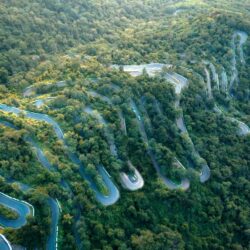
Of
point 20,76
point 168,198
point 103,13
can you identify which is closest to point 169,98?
point 168,198

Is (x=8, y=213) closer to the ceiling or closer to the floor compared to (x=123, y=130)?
closer to the ceiling

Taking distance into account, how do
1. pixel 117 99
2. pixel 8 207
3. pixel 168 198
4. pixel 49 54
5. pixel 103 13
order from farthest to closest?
pixel 103 13, pixel 49 54, pixel 117 99, pixel 168 198, pixel 8 207

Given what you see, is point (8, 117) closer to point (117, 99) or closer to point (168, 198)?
point (117, 99)

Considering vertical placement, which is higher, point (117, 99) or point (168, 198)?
point (117, 99)

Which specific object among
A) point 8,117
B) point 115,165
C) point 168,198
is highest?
point 8,117

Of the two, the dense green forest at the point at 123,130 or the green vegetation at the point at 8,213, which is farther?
the dense green forest at the point at 123,130

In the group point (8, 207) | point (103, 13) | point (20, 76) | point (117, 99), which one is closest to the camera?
point (8, 207)

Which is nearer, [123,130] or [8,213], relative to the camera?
[8,213]

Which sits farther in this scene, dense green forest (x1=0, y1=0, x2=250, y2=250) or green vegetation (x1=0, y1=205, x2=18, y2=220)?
dense green forest (x1=0, y1=0, x2=250, y2=250)
